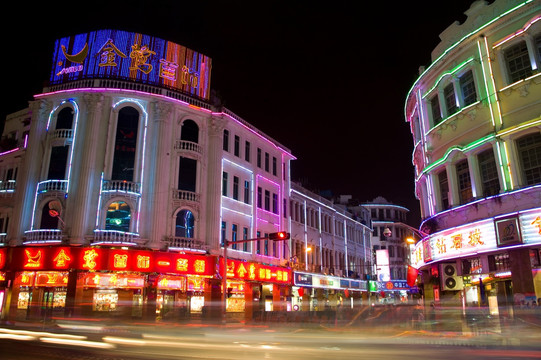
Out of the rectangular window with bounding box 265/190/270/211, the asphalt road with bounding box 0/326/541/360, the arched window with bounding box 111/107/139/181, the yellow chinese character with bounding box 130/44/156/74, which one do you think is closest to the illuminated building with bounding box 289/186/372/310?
the rectangular window with bounding box 265/190/270/211

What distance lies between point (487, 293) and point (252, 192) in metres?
20.1

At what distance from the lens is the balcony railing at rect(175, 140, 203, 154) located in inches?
1214

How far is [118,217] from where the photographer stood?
28.2 meters

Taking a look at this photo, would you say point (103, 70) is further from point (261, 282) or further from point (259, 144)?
point (261, 282)

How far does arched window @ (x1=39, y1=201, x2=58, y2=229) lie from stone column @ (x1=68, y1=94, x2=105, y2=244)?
1.15m

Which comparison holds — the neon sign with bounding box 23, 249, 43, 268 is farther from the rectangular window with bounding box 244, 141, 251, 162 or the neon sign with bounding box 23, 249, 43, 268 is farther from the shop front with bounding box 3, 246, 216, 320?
the rectangular window with bounding box 244, 141, 251, 162

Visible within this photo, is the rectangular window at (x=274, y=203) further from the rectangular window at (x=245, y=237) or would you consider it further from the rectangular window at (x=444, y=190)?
the rectangular window at (x=444, y=190)

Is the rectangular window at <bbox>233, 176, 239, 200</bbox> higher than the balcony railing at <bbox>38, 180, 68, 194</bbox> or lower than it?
higher

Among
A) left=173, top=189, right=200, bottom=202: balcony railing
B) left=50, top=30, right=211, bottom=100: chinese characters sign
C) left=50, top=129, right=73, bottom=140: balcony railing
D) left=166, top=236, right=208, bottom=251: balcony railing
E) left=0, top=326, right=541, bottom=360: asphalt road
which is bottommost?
left=0, top=326, right=541, bottom=360: asphalt road

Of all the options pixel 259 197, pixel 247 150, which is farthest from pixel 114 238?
pixel 247 150

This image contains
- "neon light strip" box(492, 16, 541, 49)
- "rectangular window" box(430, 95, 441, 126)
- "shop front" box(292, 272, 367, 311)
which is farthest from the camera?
"shop front" box(292, 272, 367, 311)

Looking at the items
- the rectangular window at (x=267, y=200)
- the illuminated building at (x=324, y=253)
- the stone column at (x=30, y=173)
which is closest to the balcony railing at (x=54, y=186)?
the stone column at (x=30, y=173)

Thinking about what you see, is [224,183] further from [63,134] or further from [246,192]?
[63,134]

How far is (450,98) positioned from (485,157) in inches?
158
